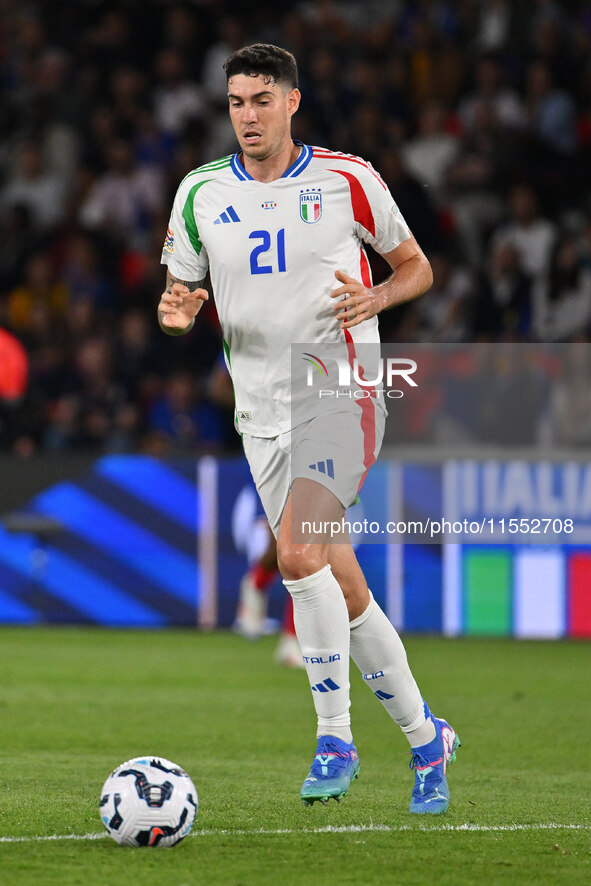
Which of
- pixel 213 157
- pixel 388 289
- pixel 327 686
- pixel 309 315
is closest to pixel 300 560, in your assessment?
pixel 327 686

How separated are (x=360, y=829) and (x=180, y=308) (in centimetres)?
175

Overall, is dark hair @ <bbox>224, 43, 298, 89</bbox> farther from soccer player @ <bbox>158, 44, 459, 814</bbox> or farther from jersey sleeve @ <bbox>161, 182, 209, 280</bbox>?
jersey sleeve @ <bbox>161, 182, 209, 280</bbox>

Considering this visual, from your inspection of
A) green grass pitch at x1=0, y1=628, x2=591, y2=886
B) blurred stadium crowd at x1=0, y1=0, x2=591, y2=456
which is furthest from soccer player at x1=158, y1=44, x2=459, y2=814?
blurred stadium crowd at x1=0, y1=0, x2=591, y2=456

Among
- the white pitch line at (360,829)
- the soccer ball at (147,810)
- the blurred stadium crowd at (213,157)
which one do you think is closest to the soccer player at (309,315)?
the white pitch line at (360,829)

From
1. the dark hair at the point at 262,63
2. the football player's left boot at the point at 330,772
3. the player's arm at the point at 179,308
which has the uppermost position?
the dark hair at the point at 262,63

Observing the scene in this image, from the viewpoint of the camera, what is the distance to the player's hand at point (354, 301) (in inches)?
177

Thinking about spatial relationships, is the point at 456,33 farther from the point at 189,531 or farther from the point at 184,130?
the point at 189,531

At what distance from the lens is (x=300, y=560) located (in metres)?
4.43

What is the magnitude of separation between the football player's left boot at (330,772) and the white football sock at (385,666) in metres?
0.26

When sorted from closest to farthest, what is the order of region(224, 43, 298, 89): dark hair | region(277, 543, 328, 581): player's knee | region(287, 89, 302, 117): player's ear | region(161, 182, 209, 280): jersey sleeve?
1. region(277, 543, 328, 581): player's knee
2. region(224, 43, 298, 89): dark hair
3. region(287, 89, 302, 117): player's ear
4. region(161, 182, 209, 280): jersey sleeve

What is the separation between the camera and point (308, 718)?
718 cm

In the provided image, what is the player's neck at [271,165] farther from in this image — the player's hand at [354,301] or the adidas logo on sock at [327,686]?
the adidas logo on sock at [327,686]

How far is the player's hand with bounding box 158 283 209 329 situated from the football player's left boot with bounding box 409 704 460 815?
157cm

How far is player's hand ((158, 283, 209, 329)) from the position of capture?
186 inches
